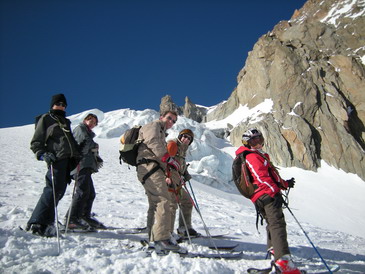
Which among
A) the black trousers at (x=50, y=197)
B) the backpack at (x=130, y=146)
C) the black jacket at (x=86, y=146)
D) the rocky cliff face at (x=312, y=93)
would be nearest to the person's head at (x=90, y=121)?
the black jacket at (x=86, y=146)

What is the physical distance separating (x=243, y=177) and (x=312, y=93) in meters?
50.5

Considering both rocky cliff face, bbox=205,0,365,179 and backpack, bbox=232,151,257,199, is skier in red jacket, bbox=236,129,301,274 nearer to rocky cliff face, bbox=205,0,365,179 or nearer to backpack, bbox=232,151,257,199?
backpack, bbox=232,151,257,199

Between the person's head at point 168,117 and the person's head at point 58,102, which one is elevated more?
the person's head at point 58,102

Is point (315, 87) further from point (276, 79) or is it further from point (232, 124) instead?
point (232, 124)

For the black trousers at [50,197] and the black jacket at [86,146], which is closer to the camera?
the black trousers at [50,197]

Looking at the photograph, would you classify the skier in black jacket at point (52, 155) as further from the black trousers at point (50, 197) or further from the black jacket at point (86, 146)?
the black jacket at point (86, 146)

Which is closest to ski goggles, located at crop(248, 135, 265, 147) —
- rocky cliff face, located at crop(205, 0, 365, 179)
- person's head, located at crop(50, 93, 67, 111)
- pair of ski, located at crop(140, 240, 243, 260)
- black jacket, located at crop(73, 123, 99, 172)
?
pair of ski, located at crop(140, 240, 243, 260)

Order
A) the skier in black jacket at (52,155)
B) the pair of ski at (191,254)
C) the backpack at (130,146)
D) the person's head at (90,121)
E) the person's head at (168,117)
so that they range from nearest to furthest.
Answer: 1. the pair of ski at (191,254)
2. the skier in black jacket at (52,155)
3. the backpack at (130,146)
4. the person's head at (168,117)
5. the person's head at (90,121)

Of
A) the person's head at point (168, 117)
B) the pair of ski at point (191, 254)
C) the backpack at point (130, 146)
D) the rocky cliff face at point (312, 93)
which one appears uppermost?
the rocky cliff face at point (312, 93)

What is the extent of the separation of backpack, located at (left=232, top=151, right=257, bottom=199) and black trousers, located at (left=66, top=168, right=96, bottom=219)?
2968 millimetres

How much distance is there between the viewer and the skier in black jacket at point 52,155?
12.5ft

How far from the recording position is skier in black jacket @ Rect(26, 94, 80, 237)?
382 cm

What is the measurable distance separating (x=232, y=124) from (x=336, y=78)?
23.3 m

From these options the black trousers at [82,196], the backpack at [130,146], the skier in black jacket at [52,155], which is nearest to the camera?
the skier in black jacket at [52,155]
